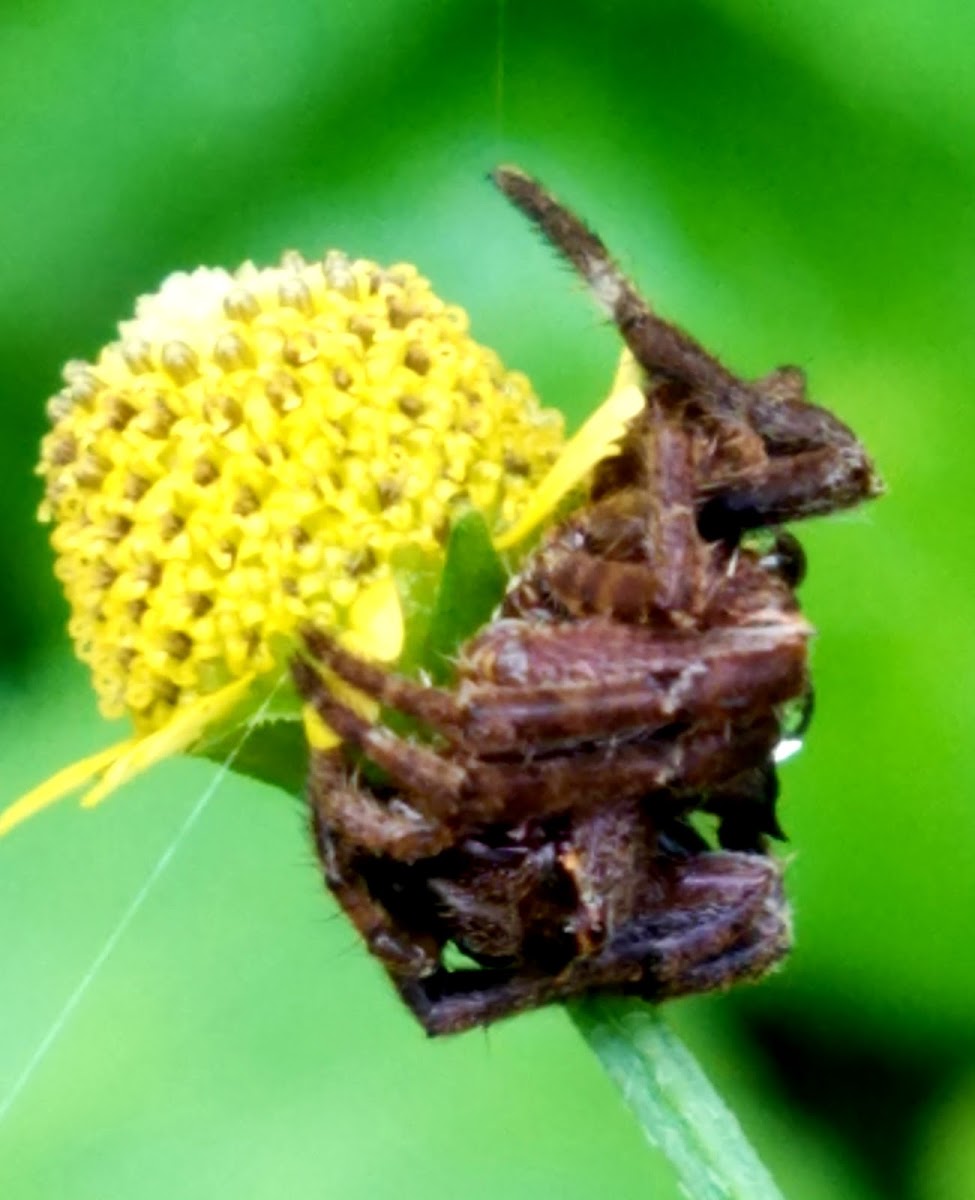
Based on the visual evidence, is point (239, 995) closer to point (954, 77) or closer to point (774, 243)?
point (774, 243)

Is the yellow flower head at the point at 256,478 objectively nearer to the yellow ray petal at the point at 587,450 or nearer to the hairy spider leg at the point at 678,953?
the yellow ray petal at the point at 587,450

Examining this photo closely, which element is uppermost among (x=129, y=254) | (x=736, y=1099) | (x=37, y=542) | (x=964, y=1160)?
(x=129, y=254)

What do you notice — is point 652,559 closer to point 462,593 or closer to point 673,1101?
point 462,593

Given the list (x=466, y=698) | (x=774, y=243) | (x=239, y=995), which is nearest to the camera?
(x=466, y=698)

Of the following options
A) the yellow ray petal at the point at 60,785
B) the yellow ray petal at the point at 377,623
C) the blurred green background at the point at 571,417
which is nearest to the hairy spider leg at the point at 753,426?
the yellow ray petal at the point at 377,623

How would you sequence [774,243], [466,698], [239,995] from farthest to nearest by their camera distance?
[774,243]
[239,995]
[466,698]

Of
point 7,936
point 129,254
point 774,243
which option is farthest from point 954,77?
point 7,936
